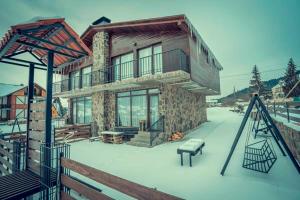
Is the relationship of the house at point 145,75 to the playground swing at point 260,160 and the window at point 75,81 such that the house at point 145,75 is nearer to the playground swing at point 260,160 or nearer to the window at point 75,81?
the window at point 75,81

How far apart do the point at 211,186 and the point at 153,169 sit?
2.00 meters

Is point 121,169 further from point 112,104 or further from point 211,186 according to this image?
point 112,104

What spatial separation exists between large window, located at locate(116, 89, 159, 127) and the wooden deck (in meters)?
7.76

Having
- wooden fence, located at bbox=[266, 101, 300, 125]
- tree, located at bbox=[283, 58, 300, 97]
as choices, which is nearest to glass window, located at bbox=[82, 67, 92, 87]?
wooden fence, located at bbox=[266, 101, 300, 125]

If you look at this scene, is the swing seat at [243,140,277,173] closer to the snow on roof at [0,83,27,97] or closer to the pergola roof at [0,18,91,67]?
the pergola roof at [0,18,91,67]

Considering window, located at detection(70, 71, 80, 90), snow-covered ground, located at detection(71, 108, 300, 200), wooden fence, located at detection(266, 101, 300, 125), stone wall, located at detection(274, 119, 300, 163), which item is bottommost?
snow-covered ground, located at detection(71, 108, 300, 200)

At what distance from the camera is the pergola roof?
3.24m

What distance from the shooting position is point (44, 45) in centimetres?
436

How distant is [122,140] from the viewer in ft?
36.7

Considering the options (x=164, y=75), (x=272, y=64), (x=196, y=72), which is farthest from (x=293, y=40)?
(x=164, y=75)

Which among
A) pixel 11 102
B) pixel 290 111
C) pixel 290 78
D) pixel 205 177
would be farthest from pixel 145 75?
pixel 290 78

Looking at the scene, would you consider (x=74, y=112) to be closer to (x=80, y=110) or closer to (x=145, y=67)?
(x=80, y=110)

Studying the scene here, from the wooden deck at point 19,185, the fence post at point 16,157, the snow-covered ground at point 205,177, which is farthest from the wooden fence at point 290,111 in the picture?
the fence post at point 16,157

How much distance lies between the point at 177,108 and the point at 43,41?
9.56 meters
